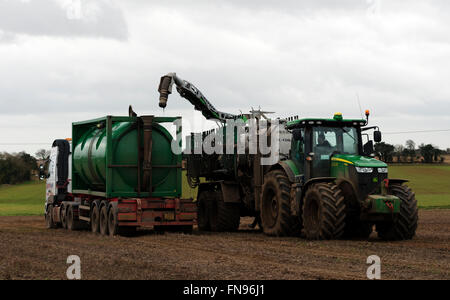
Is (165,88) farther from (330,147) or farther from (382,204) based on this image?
(382,204)

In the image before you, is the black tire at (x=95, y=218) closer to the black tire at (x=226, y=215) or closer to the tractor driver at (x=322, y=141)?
the black tire at (x=226, y=215)

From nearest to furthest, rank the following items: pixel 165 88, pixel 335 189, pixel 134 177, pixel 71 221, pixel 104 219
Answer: pixel 335 189 < pixel 134 177 < pixel 104 219 < pixel 71 221 < pixel 165 88

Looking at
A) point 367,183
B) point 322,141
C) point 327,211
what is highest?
point 322,141

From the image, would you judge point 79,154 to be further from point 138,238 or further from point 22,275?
point 22,275

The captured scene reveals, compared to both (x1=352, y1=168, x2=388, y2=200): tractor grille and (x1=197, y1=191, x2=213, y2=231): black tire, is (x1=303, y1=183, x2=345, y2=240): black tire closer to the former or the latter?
(x1=352, y1=168, x2=388, y2=200): tractor grille

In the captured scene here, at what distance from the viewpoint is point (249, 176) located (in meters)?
22.1

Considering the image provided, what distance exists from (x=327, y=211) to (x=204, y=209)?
8.16 metres

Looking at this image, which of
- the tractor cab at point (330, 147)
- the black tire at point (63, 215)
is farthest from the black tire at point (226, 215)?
the black tire at point (63, 215)

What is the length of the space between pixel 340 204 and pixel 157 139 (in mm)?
6525

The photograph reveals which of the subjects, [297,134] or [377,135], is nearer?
[297,134]

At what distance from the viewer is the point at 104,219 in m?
21.2

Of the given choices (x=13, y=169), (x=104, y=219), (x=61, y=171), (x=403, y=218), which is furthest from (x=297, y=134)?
(x=13, y=169)

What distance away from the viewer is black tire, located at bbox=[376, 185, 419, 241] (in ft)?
58.0

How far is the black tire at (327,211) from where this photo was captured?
17.0m
